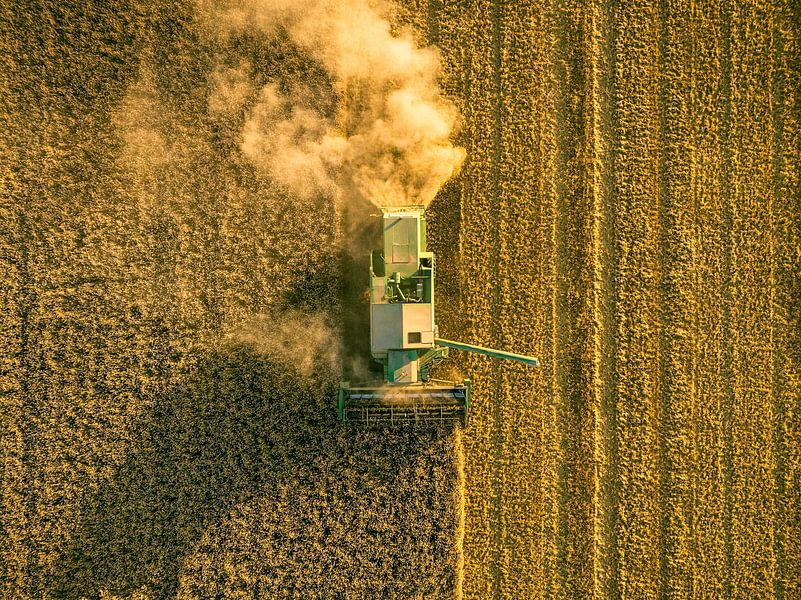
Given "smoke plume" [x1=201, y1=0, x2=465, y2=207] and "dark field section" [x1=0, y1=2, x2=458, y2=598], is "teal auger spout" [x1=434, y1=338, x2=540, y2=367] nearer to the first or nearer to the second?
"dark field section" [x1=0, y1=2, x2=458, y2=598]

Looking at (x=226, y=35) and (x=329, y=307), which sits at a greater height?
(x=226, y=35)

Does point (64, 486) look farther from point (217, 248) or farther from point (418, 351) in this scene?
point (418, 351)

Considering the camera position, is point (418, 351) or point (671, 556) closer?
point (418, 351)

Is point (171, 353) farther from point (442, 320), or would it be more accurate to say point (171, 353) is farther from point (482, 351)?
point (482, 351)

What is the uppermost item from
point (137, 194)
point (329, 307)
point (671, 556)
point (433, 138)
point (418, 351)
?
point (433, 138)

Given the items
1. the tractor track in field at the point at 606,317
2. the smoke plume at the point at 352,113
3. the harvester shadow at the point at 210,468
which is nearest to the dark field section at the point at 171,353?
the harvester shadow at the point at 210,468

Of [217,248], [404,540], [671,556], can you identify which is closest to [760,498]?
[671,556]

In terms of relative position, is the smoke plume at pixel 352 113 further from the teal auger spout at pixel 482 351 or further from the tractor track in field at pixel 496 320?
the teal auger spout at pixel 482 351
